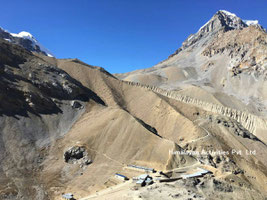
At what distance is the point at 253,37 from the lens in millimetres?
121375

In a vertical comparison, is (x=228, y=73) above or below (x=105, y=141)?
above

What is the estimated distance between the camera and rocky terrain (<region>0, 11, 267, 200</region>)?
2792 centimetres

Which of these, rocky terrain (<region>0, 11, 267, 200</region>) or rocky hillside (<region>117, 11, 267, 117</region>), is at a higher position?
rocky hillside (<region>117, 11, 267, 117</region>)

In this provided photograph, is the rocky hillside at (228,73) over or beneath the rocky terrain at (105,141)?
over

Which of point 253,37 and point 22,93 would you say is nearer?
point 22,93

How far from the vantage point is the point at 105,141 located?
3928 centimetres

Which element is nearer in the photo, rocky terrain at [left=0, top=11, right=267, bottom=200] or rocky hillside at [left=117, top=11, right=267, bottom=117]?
rocky terrain at [left=0, top=11, right=267, bottom=200]

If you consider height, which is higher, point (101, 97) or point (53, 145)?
point (101, 97)

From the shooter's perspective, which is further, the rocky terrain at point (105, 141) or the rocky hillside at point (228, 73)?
the rocky hillside at point (228, 73)

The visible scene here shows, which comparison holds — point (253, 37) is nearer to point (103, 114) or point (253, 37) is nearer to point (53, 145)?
point (103, 114)

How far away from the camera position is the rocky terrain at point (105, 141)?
91.6 feet

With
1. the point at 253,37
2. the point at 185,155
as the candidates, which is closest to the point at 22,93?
the point at 185,155

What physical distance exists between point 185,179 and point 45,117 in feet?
100

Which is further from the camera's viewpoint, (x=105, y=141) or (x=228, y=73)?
(x=228, y=73)
